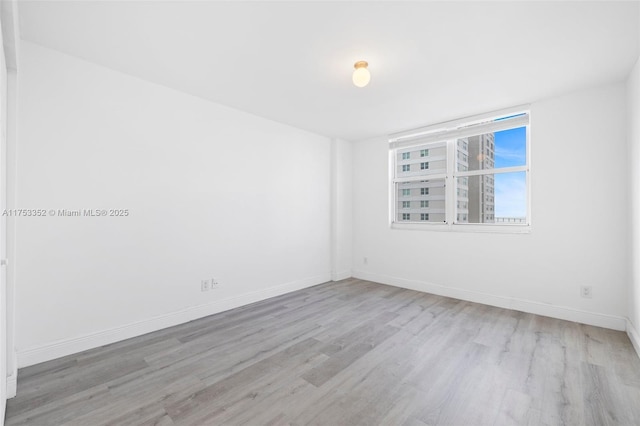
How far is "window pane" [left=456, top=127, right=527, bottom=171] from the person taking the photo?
144 inches

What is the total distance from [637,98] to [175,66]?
4187 millimetres

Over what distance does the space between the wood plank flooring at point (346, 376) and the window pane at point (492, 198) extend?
4.40ft

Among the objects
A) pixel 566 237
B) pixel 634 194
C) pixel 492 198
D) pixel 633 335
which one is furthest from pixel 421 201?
pixel 633 335

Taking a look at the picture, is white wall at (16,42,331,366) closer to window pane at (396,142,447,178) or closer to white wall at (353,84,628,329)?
window pane at (396,142,447,178)

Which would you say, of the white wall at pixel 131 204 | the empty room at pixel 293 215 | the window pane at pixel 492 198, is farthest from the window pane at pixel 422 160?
the white wall at pixel 131 204

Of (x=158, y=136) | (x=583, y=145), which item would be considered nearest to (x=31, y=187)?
(x=158, y=136)

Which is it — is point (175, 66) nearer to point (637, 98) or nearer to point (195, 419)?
point (195, 419)

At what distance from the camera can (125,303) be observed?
106 inches

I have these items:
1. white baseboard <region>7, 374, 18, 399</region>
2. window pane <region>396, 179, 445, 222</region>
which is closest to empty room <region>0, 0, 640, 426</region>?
white baseboard <region>7, 374, 18, 399</region>

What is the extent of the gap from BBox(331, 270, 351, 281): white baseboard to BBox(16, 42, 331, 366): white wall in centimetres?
110

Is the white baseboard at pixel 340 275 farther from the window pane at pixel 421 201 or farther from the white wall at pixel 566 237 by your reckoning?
the white wall at pixel 566 237

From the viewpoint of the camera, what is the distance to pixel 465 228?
4012mm

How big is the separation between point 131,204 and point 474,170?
4368mm

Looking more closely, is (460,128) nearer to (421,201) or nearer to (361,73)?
(421,201)
